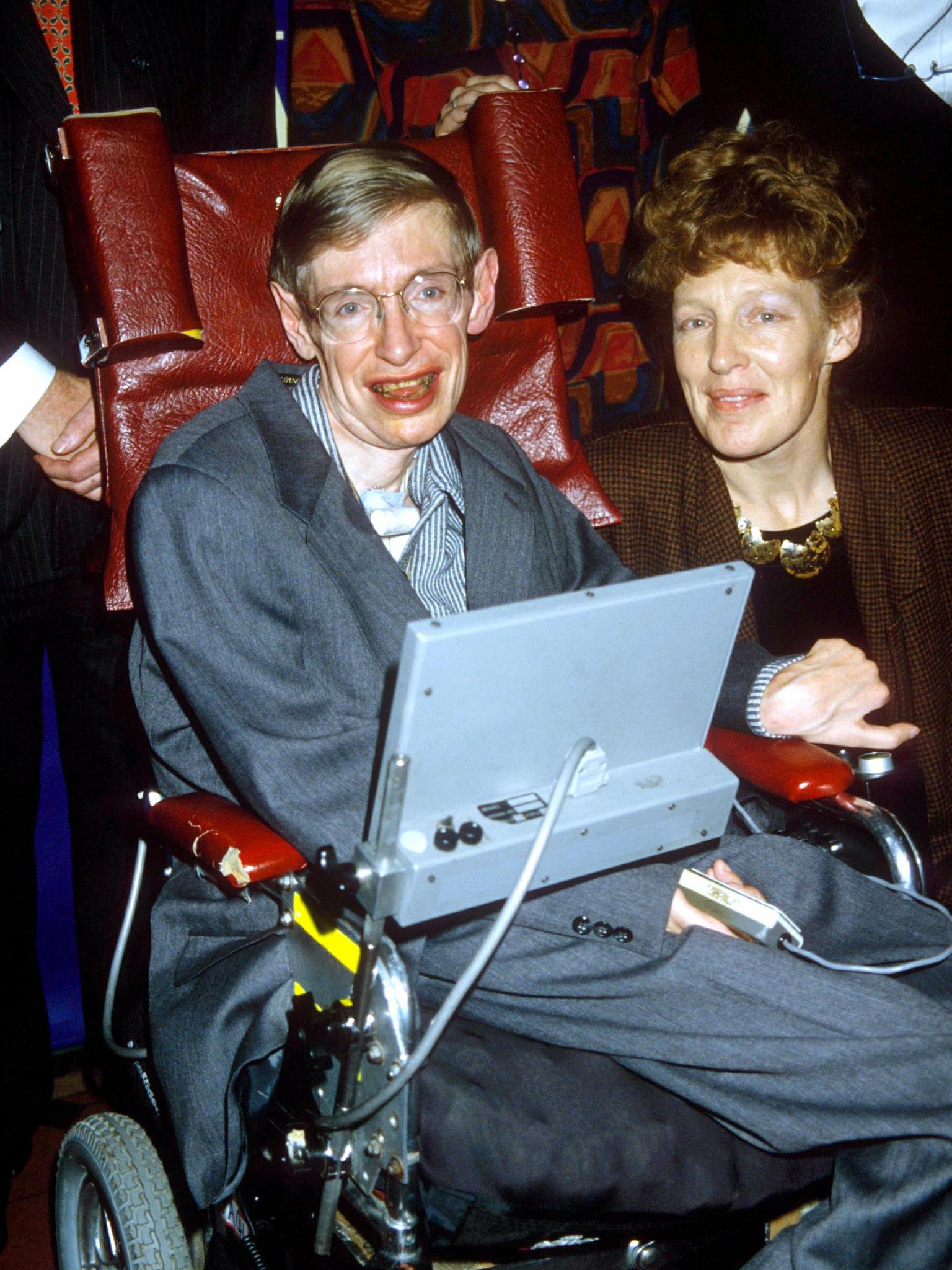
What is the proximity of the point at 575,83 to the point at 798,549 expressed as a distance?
130 centimetres

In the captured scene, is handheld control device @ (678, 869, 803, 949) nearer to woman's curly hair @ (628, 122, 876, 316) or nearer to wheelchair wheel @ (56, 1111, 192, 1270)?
wheelchair wheel @ (56, 1111, 192, 1270)

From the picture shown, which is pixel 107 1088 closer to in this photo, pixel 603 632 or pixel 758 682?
pixel 758 682

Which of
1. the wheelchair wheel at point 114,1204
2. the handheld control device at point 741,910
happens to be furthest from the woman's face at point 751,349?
the wheelchair wheel at point 114,1204

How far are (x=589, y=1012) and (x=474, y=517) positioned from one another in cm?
79

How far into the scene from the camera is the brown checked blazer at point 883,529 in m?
2.08

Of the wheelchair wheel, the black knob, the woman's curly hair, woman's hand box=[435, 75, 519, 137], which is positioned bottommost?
the wheelchair wheel

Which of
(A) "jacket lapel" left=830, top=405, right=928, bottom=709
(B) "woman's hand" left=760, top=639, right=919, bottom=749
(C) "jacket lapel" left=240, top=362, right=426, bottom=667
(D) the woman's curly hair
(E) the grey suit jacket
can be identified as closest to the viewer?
(E) the grey suit jacket

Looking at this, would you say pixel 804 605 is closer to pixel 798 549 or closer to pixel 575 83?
pixel 798 549

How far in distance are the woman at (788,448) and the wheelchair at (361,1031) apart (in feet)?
0.70

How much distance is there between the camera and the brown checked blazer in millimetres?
2082

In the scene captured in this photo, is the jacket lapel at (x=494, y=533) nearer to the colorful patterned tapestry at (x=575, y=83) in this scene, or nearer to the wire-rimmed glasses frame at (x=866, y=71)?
the colorful patterned tapestry at (x=575, y=83)

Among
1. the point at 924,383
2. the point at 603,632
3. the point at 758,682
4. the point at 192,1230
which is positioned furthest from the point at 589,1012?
the point at 924,383

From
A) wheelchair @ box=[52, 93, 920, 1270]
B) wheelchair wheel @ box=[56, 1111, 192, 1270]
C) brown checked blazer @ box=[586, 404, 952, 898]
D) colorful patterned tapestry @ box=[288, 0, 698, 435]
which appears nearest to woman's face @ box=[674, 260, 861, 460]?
brown checked blazer @ box=[586, 404, 952, 898]

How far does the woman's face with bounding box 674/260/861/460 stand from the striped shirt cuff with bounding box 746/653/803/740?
458 mm
